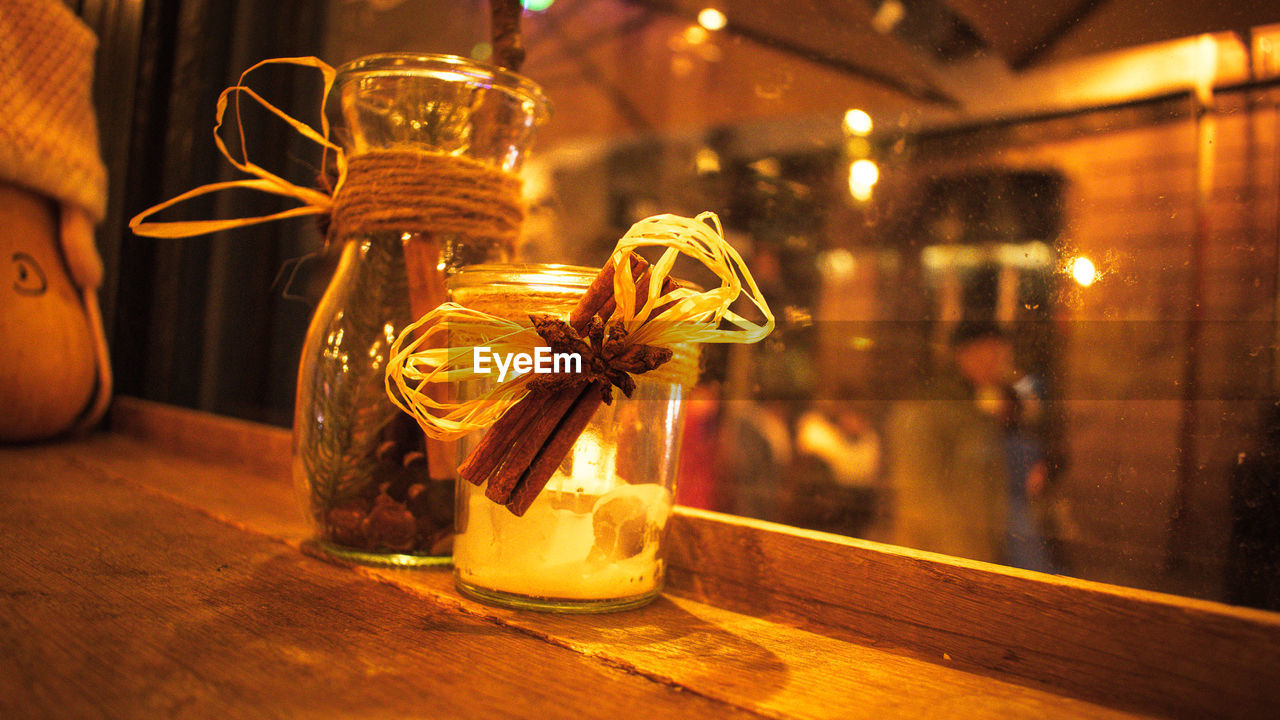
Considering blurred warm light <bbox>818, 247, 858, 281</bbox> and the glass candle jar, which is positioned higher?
blurred warm light <bbox>818, 247, 858, 281</bbox>

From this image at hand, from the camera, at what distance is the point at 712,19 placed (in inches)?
42.8

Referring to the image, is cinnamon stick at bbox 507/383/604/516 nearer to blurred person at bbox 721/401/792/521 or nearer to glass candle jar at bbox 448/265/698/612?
glass candle jar at bbox 448/265/698/612

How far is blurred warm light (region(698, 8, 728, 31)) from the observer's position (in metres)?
1.05

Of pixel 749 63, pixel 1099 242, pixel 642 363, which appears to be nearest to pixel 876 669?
pixel 642 363

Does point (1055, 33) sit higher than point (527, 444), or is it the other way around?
point (1055, 33)

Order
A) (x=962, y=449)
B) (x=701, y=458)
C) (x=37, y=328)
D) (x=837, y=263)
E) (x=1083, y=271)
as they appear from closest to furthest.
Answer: (x=1083, y=271)
(x=962, y=449)
(x=37, y=328)
(x=837, y=263)
(x=701, y=458)

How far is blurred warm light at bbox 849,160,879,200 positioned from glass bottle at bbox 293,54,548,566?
1.22 ft

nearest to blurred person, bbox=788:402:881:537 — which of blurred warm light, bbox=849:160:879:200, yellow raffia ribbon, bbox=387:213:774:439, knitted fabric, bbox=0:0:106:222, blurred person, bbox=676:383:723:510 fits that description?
blurred person, bbox=676:383:723:510

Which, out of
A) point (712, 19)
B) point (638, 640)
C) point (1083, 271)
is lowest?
point (638, 640)

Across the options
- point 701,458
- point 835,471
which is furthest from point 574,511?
point 701,458

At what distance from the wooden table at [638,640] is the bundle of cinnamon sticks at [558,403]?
8 cm

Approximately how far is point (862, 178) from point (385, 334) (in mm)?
508

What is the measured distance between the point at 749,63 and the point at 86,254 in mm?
809

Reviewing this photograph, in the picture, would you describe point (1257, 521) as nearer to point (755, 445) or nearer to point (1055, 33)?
point (1055, 33)
